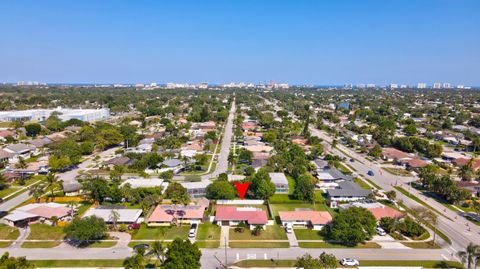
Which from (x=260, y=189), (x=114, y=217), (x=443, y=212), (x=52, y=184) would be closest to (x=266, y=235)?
(x=260, y=189)

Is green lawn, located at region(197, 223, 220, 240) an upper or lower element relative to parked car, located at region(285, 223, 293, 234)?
lower

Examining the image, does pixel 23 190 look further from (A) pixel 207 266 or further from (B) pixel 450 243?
(B) pixel 450 243

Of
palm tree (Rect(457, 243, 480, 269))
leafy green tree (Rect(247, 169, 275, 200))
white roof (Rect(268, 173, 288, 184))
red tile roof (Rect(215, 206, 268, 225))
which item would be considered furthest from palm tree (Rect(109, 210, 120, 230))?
palm tree (Rect(457, 243, 480, 269))

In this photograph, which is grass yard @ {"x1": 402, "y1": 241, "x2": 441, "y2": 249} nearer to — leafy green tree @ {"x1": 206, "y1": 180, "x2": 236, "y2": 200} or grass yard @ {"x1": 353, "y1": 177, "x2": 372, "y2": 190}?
grass yard @ {"x1": 353, "y1": 177, "x2": 372, "y2": 190}

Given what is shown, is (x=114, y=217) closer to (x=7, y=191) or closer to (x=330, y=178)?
(x=7, y=191)

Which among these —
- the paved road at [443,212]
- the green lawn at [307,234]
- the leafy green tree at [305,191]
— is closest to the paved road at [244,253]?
the green lawn at [307,234]

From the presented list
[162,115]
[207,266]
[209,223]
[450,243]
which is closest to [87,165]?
[209,223]

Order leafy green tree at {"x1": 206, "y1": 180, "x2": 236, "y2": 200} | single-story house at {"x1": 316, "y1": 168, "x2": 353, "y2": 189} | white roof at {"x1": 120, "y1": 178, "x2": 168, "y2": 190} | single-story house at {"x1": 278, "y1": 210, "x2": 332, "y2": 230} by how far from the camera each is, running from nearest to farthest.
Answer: single-story house at {"x1": 278, "y1": 210, "x2": 332, "y2": 230}, leafy green tree at {"x1": 206, "y1": 180, "x2": 236, "y2": 200}, white roof at {"x1": 120, "y1": 178, "x2": 168, "y2": 190}, single-story house at {"x1": 316, "y1": 168, "x2": 353, "y2": 189}
